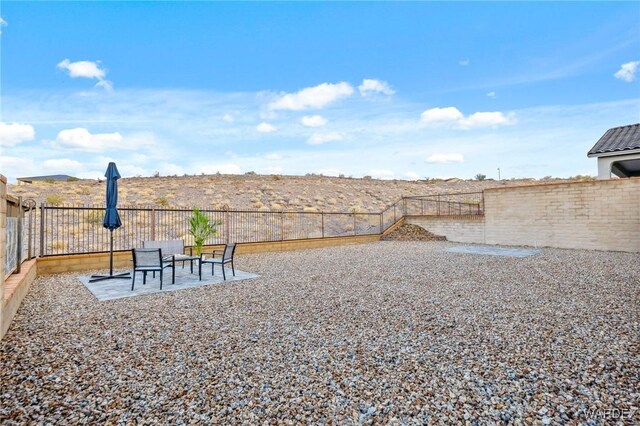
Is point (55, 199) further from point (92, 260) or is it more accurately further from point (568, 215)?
point (568, 215)

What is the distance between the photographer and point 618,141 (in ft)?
48.1

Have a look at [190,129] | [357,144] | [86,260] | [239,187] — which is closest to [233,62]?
[190,129]

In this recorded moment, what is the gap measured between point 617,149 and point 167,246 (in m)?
18.2

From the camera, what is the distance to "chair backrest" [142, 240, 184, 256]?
8.71 metres

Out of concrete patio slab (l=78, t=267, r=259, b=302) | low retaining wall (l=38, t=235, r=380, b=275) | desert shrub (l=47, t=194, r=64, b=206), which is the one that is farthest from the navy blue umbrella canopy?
desert shrub (l=47, t=194, r=64, b=206)

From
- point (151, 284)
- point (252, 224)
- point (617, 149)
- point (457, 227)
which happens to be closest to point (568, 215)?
point (617, 149)

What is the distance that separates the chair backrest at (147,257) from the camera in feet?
21.9

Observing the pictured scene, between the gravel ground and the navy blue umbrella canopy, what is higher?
the navy blue umbrella canopy

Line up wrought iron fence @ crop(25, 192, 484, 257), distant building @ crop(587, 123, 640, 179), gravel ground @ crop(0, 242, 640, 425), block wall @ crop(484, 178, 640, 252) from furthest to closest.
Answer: wrought iron fence @ crop(25, 192, 484, 257) < distant building @ crop(587, 123, 640, 179) < block wall @ crop(484, 178, 640, 252) < gravel ground @ crop(0, 242, 640, 425)

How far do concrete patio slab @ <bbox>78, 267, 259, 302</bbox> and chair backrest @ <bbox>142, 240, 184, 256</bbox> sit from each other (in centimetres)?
56

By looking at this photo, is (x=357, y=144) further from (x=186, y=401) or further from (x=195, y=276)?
(x=186, y=401)

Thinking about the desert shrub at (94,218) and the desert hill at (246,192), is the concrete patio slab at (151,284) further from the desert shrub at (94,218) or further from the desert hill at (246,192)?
the desert hill at (246,192)

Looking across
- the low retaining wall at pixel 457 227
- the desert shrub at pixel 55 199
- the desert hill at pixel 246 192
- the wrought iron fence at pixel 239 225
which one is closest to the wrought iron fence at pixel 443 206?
the low retaining wall at pixel 457 227

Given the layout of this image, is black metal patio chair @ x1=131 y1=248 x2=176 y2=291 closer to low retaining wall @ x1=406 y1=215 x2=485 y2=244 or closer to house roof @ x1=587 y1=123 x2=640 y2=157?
low retaining wall @ x1=406 y1=215 x2=485 y2=244
